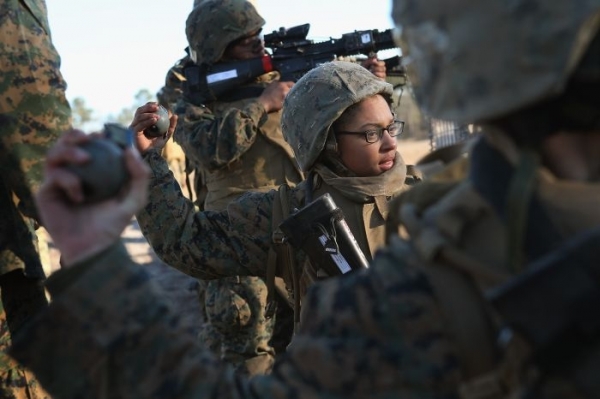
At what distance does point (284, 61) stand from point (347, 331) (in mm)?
4762

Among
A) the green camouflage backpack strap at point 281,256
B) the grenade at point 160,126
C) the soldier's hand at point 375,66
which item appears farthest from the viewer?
the soldier's hand at point 375,66

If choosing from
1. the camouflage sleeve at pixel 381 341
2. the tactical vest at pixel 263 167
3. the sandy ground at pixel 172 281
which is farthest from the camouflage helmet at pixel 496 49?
the sandy ground at pixel 172 281

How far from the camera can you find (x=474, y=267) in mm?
1578

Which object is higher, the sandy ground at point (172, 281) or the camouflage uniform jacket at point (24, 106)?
the camouflage uniform jacket at point (24, 106)

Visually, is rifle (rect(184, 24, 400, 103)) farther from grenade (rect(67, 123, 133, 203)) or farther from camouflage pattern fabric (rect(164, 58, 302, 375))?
grenade (rect(67, 123, 133, 203))

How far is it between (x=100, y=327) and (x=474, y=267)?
26.7 inches

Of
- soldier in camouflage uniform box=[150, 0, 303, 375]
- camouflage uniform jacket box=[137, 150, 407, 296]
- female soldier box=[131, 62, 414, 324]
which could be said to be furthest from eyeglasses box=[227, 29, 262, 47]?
camouflage uniform jacket box=[137, 150, 407, 296]

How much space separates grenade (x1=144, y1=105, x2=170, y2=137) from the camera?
360 cm

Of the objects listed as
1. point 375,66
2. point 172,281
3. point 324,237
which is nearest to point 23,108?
A: point 324,237

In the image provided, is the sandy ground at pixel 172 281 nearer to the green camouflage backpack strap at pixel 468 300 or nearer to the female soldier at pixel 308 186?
the female soldier at pixel 308 186

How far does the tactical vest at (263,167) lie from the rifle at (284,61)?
0.33m

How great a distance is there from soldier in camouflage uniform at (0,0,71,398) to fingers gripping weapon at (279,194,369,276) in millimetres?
1034

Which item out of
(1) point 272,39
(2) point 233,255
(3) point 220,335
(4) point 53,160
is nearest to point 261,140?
(1) point 272,39

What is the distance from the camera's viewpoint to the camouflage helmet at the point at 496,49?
5.02ft
